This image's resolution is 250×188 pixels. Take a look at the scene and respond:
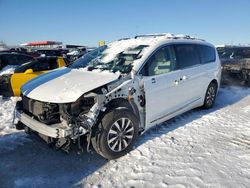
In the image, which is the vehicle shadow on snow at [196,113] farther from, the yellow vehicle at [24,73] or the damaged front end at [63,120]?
the yellow vehicle at [24,73]

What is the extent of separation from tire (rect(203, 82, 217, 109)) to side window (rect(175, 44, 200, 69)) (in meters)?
1.00

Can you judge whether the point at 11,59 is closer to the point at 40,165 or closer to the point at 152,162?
the point at 40,165

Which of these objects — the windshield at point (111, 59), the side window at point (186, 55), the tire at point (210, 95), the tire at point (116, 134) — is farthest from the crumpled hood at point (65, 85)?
the tire at point (210, 95)

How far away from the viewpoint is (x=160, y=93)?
459 cm

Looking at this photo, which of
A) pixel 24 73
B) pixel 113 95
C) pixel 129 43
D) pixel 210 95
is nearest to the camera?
pixel 113 95

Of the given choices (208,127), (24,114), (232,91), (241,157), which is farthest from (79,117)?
(232,91)

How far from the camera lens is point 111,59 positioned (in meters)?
4.74

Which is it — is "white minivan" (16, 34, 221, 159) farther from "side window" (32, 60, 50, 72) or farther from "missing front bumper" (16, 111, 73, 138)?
"side window" (32, 60, 50, 72)

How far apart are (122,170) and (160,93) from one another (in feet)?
5.26

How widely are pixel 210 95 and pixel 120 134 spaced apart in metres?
3.64

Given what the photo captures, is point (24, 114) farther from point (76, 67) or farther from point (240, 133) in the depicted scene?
point (240, 133)

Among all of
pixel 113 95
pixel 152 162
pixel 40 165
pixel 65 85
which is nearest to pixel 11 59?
pixel 65 85

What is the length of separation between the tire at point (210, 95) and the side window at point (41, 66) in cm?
486

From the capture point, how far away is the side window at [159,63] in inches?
173
